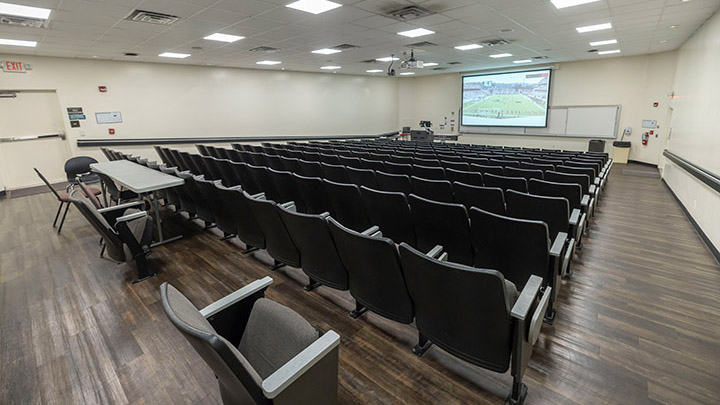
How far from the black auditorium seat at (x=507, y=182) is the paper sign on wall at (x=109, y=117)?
9.89m

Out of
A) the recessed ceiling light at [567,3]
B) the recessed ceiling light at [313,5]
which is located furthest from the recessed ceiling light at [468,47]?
the recessed ceiling light at [313,5]

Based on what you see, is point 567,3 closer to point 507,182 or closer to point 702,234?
point 507,182

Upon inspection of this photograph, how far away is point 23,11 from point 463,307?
6.78 m

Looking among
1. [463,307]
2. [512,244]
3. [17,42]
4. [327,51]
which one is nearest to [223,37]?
[327,51]

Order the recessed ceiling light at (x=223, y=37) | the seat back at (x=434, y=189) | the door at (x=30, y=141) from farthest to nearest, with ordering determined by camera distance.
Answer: the door at (x=30, y=141)
the recessed ceiling light at (x=223, y=37)
the seat back at (x=434, y=189)

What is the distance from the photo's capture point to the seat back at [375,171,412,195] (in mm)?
3758

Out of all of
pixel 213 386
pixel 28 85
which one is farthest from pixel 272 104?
pixel 213 386

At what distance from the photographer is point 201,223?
463 cm

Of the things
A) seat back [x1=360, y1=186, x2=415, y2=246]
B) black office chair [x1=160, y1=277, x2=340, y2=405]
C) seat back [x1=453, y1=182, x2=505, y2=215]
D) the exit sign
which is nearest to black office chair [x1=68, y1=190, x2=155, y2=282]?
black office chair [x1=160, y1=277, x2=340, y2=405]

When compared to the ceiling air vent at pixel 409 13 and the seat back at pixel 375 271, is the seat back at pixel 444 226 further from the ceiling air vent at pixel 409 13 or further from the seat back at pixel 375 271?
the ceiling air vent at pixel 409 13

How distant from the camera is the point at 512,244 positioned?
234cm

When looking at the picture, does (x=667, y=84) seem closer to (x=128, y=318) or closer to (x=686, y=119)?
(x=686, y=119)

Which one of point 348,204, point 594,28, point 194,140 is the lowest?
point 348,204

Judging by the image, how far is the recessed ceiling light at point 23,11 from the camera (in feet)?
13.9
